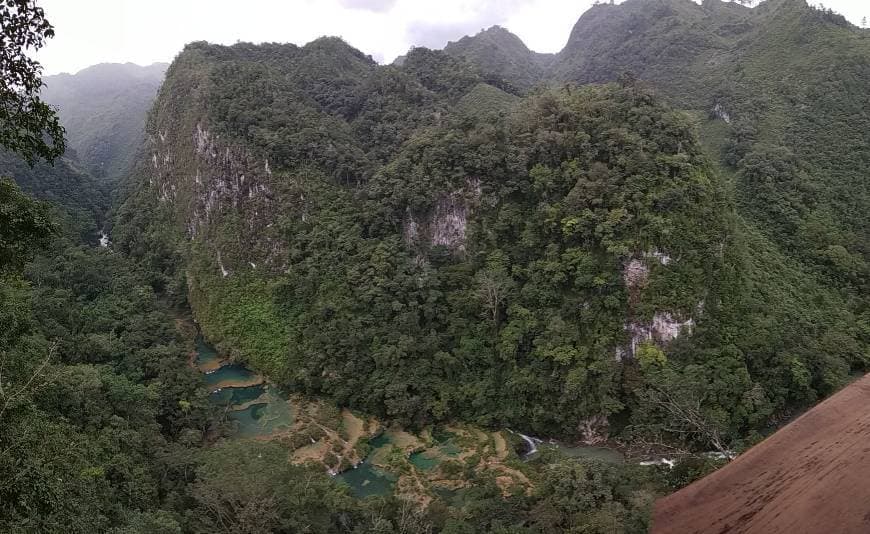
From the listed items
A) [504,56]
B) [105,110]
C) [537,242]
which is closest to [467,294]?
[537,242]

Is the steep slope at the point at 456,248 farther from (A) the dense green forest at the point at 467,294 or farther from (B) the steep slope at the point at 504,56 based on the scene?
(B) the steep slope at the point at 504,56

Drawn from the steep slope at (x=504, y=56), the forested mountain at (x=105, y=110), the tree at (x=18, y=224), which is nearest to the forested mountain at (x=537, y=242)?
the tree at (x=18, y=224)

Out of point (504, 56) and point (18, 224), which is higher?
point (504, 56)

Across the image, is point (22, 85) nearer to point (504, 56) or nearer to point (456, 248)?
point (456, 248)

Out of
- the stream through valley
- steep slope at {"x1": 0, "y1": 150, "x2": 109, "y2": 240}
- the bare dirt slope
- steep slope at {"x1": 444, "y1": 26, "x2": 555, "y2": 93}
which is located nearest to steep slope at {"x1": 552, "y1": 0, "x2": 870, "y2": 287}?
the bare dirt slope

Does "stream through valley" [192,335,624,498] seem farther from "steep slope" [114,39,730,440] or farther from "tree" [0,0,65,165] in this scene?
"tree" [0,0,65,165]

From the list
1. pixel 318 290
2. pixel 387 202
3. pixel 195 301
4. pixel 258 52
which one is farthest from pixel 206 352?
pixel 258 52
